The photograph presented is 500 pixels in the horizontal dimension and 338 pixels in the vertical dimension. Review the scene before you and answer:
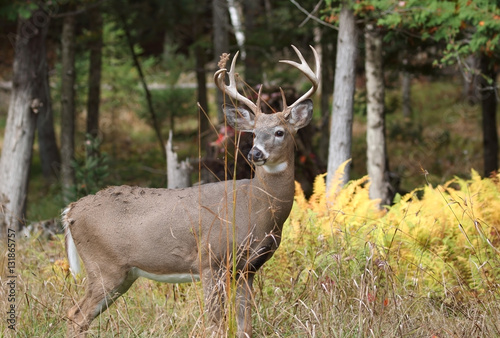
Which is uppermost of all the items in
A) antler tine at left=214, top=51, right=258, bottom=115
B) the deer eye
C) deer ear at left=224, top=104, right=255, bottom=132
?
antler tine at left=214, top=51, right=258, bottom=115

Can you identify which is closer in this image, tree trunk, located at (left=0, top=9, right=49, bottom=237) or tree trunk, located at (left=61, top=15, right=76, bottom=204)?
tree trunk, located at (left=0, top=9, right=49, bottom=237)

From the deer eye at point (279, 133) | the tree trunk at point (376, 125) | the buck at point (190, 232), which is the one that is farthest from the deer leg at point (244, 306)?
the tree trunk at point (376, 125)

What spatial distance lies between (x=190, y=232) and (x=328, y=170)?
11.8ft

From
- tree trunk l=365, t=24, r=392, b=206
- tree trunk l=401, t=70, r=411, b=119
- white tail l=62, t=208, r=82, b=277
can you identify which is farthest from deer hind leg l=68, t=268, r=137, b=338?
tree trunk l=401, t=70, r=411, b=119

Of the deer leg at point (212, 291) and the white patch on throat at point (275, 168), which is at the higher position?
the white patch on throat at point (275, 168)

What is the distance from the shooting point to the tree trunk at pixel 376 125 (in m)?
8.41

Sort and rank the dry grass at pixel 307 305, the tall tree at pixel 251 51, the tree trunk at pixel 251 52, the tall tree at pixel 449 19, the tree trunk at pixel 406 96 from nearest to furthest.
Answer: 1. the dry grass at pixel 307 305
2. the tall tree at pixel 449 19
3. the tall tree at pixel 251 51
4. the tree trunk at pixel 251 52
5. the tree trunk at pixel 406 96

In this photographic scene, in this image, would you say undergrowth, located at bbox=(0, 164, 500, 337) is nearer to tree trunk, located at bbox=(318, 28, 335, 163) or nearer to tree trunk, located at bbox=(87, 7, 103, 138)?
tree trunk, located at bbox=(318, 28, 335, 163)

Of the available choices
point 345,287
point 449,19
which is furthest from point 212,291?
point 449,19

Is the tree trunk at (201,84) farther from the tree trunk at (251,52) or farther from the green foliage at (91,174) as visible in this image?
the green foliage at (91,174)

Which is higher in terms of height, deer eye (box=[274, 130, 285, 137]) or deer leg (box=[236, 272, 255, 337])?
deer eye (box=[274, 130, 285, 137])

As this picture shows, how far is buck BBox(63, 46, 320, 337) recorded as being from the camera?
418cm

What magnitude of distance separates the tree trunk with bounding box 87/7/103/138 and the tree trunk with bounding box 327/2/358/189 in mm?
6346

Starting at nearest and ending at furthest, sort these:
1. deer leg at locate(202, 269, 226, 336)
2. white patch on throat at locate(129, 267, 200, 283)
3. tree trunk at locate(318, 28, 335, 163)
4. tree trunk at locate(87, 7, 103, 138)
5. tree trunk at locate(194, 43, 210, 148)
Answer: deer leg at locate(202, 269, 226, 336)
white patch on throat at locate(129, 267, 200, 283)
tree trunk at locate(318, 28, 335, 163)
tree trunk at locate(87, 7, 103, 138)
tree trunk at locate(194, 43, 210, 148)
